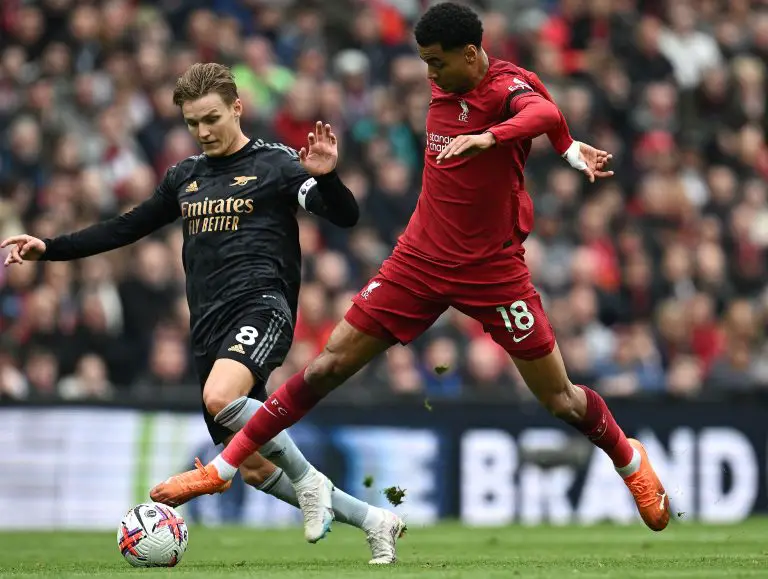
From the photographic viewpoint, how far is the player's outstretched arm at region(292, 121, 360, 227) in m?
8.40

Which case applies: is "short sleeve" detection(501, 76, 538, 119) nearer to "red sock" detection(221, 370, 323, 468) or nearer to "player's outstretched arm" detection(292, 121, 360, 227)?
"player's outstretched arm" detection(292, 121, 360, 227)

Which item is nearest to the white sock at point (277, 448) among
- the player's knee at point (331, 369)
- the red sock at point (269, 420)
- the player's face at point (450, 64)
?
the red sock at point (269, 420)

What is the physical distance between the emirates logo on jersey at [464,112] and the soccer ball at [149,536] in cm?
259

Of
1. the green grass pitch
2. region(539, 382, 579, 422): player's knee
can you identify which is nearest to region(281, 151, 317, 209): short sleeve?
region(539, 382, 579, 422): player's knee

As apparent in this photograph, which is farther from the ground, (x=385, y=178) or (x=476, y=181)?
(x=385, y=178)

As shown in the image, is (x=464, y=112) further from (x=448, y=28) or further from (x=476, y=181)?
(x=448, y=28)

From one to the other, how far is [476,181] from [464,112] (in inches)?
14.4

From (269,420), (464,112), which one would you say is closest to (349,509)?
(269,420)

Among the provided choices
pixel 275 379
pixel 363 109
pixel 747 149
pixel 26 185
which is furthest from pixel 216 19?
pixel 747 149

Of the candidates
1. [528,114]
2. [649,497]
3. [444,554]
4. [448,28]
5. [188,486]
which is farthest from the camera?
[444,554]

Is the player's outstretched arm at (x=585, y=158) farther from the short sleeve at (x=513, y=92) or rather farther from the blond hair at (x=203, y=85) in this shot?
the blond hair at (x=203, y=85)

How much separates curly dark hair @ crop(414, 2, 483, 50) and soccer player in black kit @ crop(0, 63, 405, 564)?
0.75 meters

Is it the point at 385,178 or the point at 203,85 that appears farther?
the point at 385,178

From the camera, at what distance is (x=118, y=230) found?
9.35 metres
